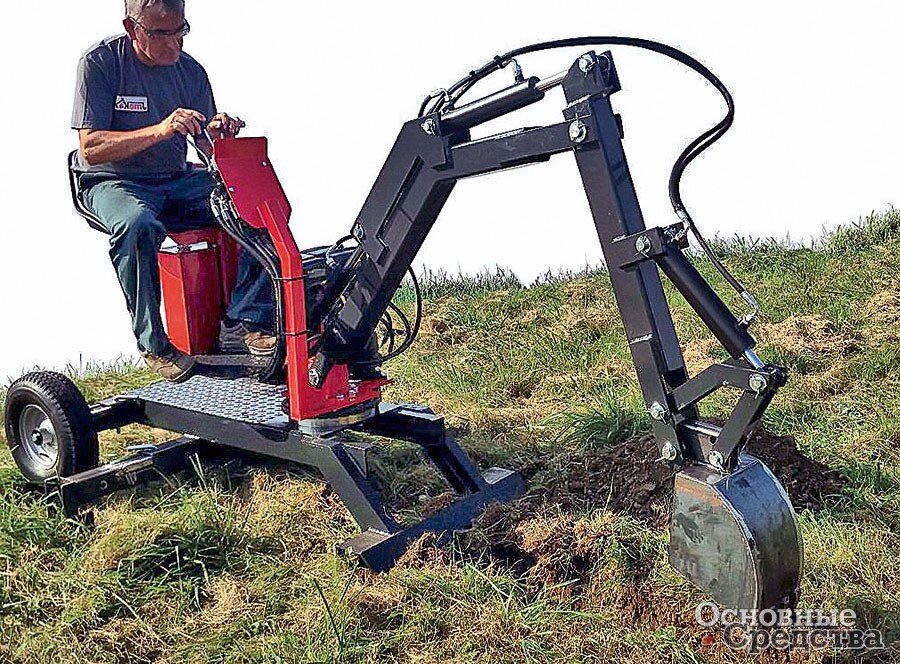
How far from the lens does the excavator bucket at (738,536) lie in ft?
9.91

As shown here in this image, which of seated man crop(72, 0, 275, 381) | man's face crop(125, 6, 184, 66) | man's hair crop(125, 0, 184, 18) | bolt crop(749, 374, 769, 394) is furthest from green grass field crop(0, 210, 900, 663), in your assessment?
man's hair crop(125, 0, 184, 18)

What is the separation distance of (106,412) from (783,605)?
3108 millimetres

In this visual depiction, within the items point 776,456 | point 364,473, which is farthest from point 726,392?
point 364,473

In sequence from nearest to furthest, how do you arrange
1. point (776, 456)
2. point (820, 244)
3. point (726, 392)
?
point (776, 456) < point (726, 392) < point (820, 244)

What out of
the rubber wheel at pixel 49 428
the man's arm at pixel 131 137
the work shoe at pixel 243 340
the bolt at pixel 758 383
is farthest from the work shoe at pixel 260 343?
the bolt at pixel 758 383

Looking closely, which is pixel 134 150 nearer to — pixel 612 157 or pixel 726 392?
pixel 612 157

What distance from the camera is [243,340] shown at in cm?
479

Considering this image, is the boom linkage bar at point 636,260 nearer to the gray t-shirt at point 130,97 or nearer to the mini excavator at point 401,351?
the mini excavator at point 401,351

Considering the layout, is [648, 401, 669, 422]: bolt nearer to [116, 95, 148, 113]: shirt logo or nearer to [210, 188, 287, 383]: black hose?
[210, 188, 287, 383]: black hose

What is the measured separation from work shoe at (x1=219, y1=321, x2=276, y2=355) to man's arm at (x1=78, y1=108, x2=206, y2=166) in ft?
2.88

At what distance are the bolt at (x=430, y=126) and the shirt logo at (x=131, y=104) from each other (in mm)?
1789

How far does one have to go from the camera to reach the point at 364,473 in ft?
13.6

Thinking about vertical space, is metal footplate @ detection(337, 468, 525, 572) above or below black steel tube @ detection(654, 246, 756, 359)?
below

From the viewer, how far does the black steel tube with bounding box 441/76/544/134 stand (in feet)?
11.2
